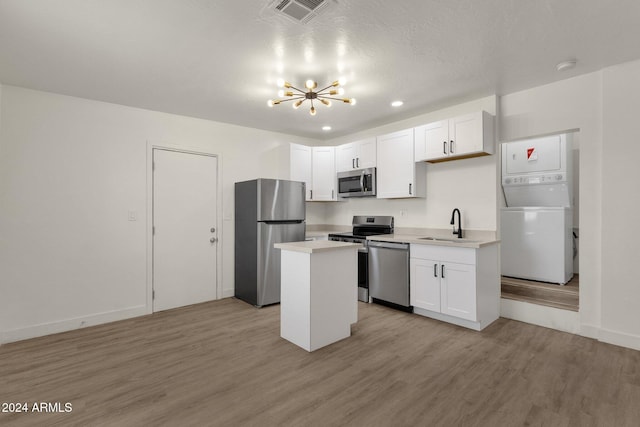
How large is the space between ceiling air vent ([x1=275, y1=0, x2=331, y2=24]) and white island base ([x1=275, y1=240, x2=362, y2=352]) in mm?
1747

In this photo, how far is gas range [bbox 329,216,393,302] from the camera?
14.1 feet

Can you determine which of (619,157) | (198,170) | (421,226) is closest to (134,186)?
(198,170)

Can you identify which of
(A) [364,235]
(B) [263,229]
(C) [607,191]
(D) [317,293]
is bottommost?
(D) [317,293]

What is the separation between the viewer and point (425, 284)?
3596 mm

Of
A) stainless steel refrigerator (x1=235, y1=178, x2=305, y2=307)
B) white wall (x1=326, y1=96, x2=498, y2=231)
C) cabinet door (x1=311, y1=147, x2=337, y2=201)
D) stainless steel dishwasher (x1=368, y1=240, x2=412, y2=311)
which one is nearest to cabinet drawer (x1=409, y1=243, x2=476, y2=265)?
stainless steel dishwasher (x1=368, y1=240, x2=412, y2=311)

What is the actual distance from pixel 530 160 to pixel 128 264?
5.48 metres

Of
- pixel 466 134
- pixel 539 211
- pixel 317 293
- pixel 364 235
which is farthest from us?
pixel 364 235

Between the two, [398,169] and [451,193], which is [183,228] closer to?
[398,169]

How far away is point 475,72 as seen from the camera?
2963 millimetres

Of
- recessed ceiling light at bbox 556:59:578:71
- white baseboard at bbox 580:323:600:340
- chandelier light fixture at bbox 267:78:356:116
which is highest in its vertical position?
recessed ceiling light at bbox 556:59:578:71

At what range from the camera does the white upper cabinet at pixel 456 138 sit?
342cm

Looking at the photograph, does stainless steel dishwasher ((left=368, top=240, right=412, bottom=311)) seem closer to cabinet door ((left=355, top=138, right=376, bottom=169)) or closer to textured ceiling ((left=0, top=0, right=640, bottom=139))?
cabinet door ((left=355, top=138, right=376, bottom=169))

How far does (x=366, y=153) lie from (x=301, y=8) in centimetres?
282

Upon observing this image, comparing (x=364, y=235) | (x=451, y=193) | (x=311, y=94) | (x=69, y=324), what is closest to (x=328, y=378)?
(x=364, y=235)
